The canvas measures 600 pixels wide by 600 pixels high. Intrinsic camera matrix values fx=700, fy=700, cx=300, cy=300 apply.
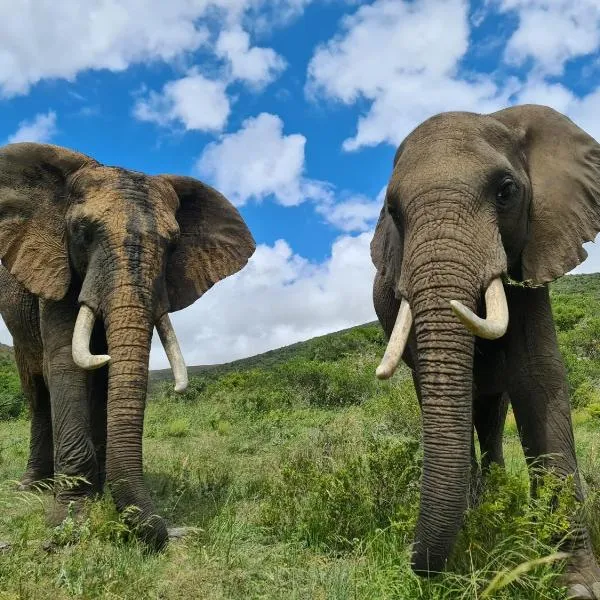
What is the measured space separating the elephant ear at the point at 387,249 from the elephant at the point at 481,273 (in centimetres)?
2

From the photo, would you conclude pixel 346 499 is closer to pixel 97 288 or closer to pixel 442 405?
pixel 442 405

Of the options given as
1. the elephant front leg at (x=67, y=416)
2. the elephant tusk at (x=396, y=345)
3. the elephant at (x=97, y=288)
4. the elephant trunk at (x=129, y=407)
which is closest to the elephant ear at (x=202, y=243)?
the elephant at (x=97, y=288)

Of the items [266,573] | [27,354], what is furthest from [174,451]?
[266,573]

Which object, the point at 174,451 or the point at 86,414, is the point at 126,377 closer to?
Result: the point at 86,414


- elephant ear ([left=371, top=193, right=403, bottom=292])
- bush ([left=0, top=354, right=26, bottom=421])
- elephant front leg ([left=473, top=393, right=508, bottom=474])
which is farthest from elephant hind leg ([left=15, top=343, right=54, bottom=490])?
bush ([left=0, top=354, right=26, bottom=421])

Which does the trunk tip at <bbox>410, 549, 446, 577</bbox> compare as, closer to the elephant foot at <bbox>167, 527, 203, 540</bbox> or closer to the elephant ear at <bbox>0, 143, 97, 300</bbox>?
the elephant foot at <bbox>167, 527, 203, 540</bbox>

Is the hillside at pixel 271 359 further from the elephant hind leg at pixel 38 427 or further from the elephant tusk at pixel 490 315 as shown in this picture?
the elephant tusk at pixel 490 315

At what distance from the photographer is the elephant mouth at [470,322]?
3.90m

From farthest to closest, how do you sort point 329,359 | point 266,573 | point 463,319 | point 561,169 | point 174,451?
point 329,359
point 174,451
point 561,169
point 266,573
point 463,319

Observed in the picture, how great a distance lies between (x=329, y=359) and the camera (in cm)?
2631

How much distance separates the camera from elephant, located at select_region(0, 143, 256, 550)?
18.1 ft

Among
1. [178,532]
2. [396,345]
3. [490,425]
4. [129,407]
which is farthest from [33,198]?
[490,425]

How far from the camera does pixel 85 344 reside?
5887mm

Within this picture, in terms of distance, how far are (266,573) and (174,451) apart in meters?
6.71
